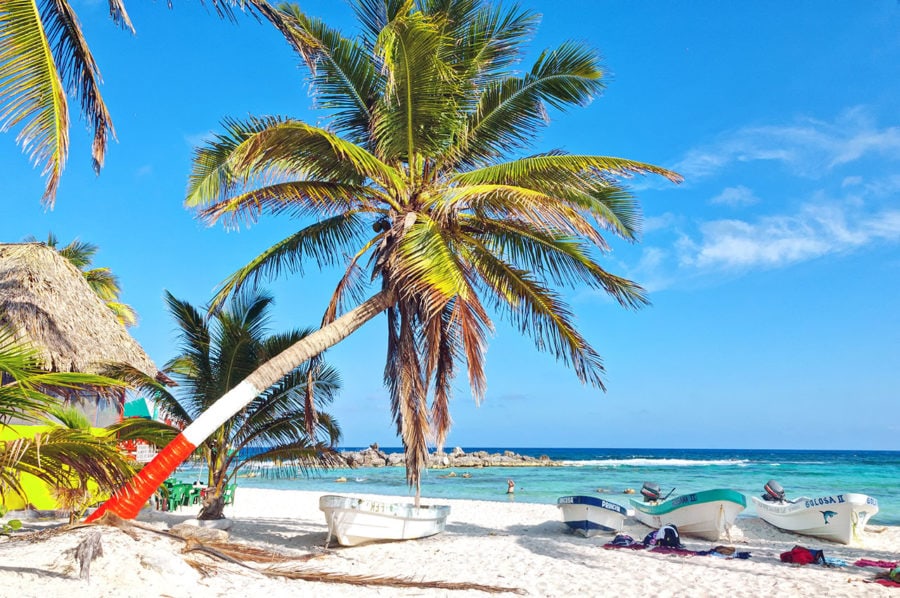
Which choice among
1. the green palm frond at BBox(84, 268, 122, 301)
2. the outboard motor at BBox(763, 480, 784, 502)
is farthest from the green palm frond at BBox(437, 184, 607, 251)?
the green palm frond at BBox(84, 268, 122, 301)

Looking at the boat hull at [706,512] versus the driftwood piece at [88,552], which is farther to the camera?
the boat hull at [706,512]

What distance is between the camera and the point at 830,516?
11719 millimetres

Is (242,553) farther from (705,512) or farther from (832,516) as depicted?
(832,516)

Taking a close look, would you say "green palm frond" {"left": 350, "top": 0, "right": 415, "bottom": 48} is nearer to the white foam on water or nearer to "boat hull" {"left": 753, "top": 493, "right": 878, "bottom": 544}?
"boat hull" {"left": 753, "top": 493, "right": 878, "bottom": 544}

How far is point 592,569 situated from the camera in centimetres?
817

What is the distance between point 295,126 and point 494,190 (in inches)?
96.3

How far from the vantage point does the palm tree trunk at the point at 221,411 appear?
271 inches

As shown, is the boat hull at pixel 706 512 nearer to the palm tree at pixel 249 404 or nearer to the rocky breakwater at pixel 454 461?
the palm tree at pixel 249 404

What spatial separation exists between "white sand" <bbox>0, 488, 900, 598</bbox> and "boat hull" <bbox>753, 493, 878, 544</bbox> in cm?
25

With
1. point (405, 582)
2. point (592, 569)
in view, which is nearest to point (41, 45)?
point (405, 582)

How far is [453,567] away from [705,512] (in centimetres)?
563

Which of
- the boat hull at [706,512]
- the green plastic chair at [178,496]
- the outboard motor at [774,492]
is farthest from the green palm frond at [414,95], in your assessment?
the outboard motor at [774,492]

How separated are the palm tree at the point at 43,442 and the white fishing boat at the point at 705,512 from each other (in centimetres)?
998

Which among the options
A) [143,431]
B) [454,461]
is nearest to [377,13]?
[143,431]
